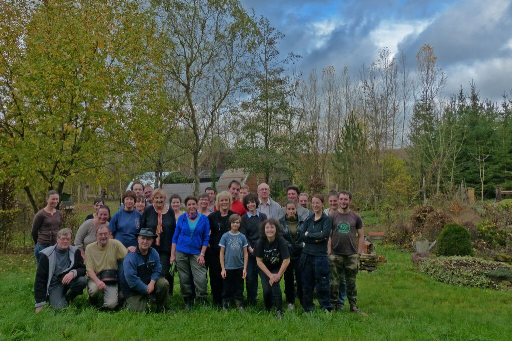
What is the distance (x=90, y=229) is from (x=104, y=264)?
2.62 feet

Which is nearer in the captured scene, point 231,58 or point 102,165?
point 102,165

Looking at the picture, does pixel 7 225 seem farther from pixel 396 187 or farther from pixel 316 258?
pixel 396 187

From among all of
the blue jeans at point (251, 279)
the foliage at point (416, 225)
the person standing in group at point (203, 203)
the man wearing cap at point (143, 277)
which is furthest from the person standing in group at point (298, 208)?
the foliage at point (416, 225)

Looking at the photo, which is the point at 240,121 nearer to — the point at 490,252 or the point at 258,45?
the point at 258,45

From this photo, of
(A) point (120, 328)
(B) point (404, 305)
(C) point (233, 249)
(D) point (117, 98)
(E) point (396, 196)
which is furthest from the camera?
(E) point (396, 196)

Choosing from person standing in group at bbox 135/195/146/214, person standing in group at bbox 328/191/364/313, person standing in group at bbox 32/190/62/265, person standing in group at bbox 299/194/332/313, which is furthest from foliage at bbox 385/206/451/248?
person standing in group at bbox 32/190/62/265

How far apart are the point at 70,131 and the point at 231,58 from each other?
37.7 feet

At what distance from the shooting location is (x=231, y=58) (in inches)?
794

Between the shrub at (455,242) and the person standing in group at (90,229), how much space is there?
8211 mm

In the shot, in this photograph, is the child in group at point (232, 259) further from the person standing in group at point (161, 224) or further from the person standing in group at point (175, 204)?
the person standing in group at point (175, 204)

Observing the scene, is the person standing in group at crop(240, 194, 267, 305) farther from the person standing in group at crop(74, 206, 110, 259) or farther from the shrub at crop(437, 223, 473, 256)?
the shrub at crop(437, 223, 473, 256)

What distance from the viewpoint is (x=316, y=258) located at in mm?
5535

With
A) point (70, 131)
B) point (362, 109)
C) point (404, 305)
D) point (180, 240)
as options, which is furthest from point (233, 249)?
point (362, 109)

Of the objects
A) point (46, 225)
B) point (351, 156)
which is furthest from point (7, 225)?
point (351, 156)
